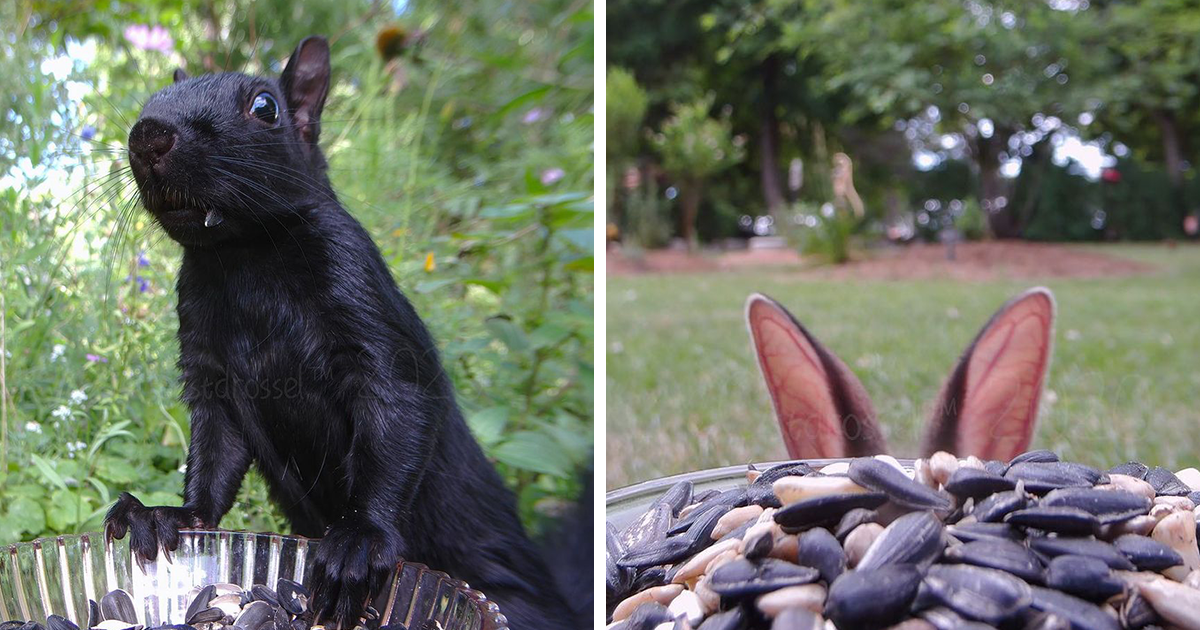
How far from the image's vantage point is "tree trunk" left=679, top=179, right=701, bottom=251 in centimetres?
596

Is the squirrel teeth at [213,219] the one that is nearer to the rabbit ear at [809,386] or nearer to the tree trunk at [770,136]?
the rabbit ear at [809,386]

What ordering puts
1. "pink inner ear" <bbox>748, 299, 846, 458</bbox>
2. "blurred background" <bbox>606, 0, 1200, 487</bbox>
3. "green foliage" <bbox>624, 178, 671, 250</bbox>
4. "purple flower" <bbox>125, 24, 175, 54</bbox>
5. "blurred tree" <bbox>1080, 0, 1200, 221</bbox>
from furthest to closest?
"green foliage" <bbox>624, 178, 671, 250</bbox>
"blurred tree" <bbox>1080, 0, 1200, 221</bbox>
"blurred background" <bbox>606, 0, 1200, 487</bbox>
"purple flower" <bbox>125, 24, 175, 54</bbox>
"pink inner ear" <bbox>748, 299, 846, 458</bbox>

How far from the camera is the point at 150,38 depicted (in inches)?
48.2

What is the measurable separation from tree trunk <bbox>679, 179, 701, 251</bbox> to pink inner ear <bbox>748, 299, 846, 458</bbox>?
4.85 m

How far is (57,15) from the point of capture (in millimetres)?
1227

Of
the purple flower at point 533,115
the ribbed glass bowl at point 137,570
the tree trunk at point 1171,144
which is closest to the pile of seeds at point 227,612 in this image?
the ribbed glass bowl at point 137,570

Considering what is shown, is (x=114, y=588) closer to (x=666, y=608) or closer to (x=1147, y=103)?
(x=666, y=608)

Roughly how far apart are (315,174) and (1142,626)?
2.31 feet

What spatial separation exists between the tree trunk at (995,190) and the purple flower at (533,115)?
113 inches

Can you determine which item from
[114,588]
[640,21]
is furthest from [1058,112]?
[114,588]

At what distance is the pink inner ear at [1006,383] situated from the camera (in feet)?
3.71

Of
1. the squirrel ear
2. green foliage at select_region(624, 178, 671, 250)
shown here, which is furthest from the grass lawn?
green foliage at select_region(624, 178, 671, 250)

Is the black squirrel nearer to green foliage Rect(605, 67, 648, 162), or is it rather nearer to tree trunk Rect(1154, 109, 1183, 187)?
green foliage Rect(605, 67, 648, 162)

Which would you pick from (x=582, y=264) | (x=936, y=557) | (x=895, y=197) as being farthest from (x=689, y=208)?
(x=936, y=557)
